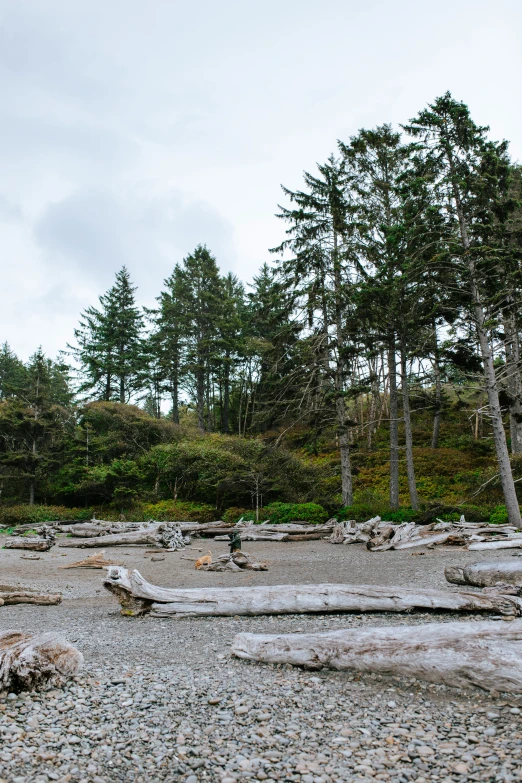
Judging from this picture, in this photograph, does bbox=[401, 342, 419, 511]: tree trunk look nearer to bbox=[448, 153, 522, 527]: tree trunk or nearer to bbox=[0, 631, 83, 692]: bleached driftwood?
bbox=[448, 153, 522, 527]: tree trunk

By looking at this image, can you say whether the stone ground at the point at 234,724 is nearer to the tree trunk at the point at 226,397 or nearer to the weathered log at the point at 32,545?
the weathered log at the point at 32,545

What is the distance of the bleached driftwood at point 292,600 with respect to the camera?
217 inches

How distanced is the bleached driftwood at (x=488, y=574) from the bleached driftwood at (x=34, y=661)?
5.47 metres

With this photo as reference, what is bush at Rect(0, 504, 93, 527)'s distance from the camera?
957 inches

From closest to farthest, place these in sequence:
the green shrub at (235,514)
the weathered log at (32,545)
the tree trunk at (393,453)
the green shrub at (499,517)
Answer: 1. the green shrub at (499,517)
2. the weathered log at (32,545)
3. the tree trunk at (393,453)
4. the green shrub at (235,514)

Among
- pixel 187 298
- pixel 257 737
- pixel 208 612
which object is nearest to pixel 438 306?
pixel 208 612

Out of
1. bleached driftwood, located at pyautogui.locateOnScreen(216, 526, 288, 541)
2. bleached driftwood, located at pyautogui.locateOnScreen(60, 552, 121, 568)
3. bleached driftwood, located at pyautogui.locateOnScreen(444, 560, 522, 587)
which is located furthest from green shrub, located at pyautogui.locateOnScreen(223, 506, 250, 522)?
bleached driftwood, located at pyautogui.locateOnScreen(444, 560, 522, 587)

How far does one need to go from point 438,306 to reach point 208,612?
12893 mm

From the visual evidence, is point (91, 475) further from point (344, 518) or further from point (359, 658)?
point (359, 658)

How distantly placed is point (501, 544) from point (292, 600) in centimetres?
856

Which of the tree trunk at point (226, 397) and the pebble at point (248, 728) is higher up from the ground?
the tree trunk at point (226, 397)

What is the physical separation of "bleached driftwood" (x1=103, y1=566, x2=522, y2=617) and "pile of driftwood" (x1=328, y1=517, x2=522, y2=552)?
7.61 metres

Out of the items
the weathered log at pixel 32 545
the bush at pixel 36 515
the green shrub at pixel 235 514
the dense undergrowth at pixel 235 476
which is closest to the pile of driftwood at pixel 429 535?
the dense undergrowth at pixel 235 476

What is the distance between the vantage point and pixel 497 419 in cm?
1463
